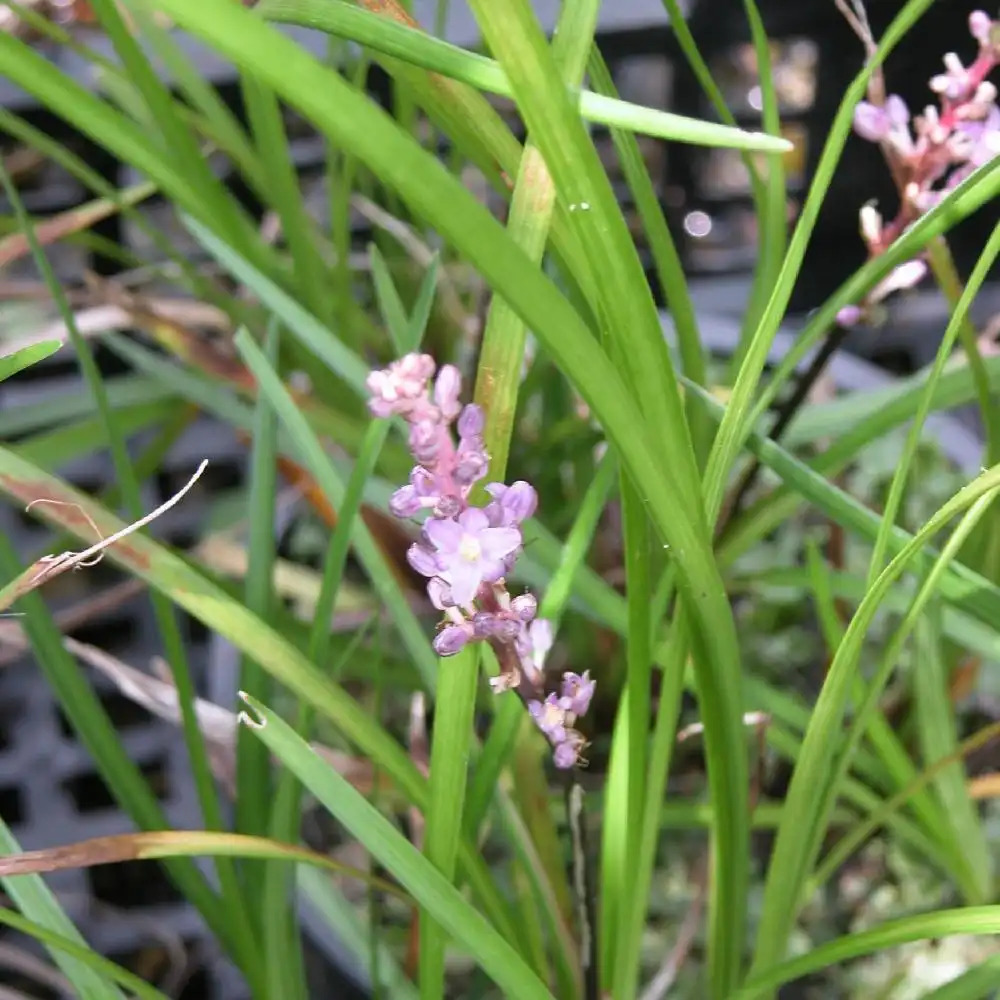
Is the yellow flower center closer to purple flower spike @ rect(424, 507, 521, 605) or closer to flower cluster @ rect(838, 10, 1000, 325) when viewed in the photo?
purple flower spike @ rect(424, 507, 521, 605)

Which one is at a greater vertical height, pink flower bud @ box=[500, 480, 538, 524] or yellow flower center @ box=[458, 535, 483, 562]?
pink flower bud @ box=[500, 480, 538, 524]

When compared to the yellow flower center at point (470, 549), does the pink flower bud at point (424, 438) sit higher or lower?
higher

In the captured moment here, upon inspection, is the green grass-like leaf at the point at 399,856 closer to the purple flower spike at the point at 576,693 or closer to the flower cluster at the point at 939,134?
the purple flower spike at the point at 576,693

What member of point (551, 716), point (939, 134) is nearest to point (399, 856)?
point (551, 716)

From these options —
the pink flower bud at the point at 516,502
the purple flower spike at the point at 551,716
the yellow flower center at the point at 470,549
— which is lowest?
the purple flower spike at the point at 551,716

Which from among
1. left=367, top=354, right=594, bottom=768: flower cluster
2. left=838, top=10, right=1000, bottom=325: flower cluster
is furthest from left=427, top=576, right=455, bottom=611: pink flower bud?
left=838, top=10, right=1000, bottom=325: flower cluster

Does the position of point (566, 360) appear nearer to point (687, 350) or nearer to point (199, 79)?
point (687, 350)

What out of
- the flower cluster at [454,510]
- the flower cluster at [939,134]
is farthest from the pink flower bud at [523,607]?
the flower cluster at [939,134]
